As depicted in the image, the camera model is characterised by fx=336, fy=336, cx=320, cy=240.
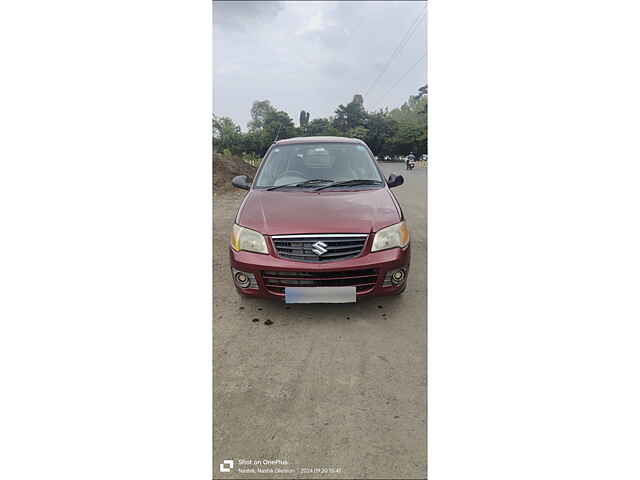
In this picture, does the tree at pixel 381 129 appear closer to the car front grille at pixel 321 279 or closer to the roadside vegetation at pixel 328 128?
the roadside vegetation at pixel 328 128

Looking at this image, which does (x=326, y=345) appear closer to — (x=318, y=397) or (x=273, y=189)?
(x=318, y=397)

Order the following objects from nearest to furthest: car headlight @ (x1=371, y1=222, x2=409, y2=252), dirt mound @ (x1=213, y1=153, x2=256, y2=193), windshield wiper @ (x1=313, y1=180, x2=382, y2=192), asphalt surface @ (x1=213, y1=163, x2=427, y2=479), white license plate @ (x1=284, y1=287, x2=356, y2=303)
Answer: asphalt surface @ (x1=213, y1=163, x2=427, y2=479)
white license plate @ (x1=284, y1=287, x2=356, y2=303)
car headlight @ (x1=371, y1=222, x2=409, y2=252)
windshield wiper @ (x1=313, y1=180, x2=382, y2=192)
dirt mound @ (x1=213, y1=153, x2=256, y2=193)

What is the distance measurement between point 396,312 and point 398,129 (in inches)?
275

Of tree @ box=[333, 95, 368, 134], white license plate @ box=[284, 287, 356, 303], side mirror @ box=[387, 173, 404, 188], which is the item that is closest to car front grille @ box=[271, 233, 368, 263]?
white license plate @ box=[284, 287, 356, 303]

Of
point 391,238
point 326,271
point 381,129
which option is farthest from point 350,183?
point 381,129

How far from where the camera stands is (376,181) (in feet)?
10.2

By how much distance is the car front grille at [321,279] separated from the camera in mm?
2336

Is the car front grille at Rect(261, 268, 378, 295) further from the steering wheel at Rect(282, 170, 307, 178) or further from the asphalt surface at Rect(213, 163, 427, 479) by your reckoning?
the steering wheel at Rect(282, 170, 307, 178)

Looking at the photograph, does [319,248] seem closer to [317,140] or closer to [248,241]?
[248,241]

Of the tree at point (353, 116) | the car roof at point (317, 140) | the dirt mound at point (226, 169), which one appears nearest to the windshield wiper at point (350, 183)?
the car roof at point (317, 140)

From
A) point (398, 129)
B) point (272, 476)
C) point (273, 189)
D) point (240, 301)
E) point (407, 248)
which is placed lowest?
point (272, 476)

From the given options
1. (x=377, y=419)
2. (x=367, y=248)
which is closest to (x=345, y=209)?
(x=367, y=248)

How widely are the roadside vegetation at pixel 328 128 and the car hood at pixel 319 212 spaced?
68 centimetres

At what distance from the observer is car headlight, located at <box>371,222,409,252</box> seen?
95.4 inches
